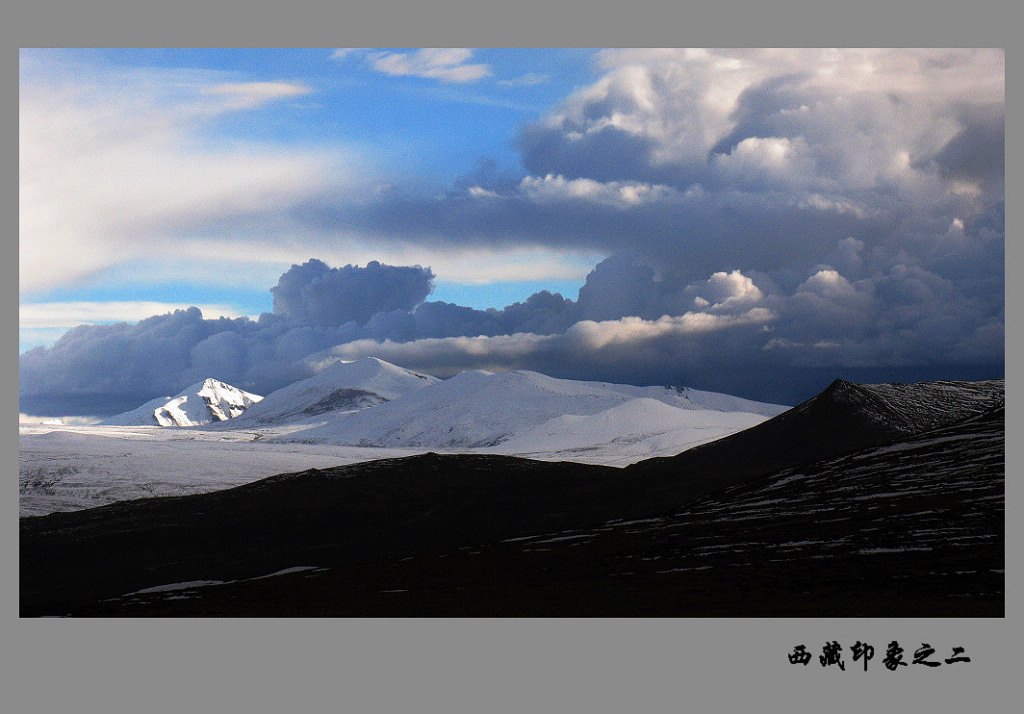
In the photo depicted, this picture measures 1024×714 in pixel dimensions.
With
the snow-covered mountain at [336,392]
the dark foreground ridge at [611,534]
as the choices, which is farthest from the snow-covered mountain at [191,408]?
the dark foreground ridge at [611,534]

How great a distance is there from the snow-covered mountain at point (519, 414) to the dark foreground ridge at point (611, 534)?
4.05 meters

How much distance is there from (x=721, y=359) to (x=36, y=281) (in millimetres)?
12903

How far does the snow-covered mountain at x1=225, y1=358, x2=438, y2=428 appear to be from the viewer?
2408 cm

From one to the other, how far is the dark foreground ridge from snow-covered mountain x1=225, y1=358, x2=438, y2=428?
4.02 meters

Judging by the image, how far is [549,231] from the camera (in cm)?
1816

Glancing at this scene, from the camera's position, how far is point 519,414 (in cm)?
3338

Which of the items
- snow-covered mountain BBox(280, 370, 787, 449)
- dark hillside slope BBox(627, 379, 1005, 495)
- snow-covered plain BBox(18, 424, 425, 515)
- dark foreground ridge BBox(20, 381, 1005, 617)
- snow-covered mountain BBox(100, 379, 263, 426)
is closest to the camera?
dark foreground ridge BBox(20, 381, 1005, 617)

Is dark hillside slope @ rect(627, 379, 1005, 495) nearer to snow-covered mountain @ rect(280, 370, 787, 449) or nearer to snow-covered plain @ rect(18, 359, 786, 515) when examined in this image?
snow-covered plain @ rect(18, 359, 786, 515)

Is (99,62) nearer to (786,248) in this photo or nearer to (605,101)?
(605,101)

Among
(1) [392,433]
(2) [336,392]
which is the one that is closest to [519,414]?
(1) [392,433]

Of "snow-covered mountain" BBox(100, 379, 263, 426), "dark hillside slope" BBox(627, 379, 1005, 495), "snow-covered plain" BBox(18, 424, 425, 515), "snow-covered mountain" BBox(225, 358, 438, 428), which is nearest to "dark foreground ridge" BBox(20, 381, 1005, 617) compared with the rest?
"dark hillside slope" BBox(627, 379, 1005, 495)

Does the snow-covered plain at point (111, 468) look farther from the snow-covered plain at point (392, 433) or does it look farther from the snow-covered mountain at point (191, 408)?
the snow-covered mountain at point (191, 408)

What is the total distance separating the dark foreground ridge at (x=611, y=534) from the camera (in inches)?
540

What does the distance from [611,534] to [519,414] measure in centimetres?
1779
